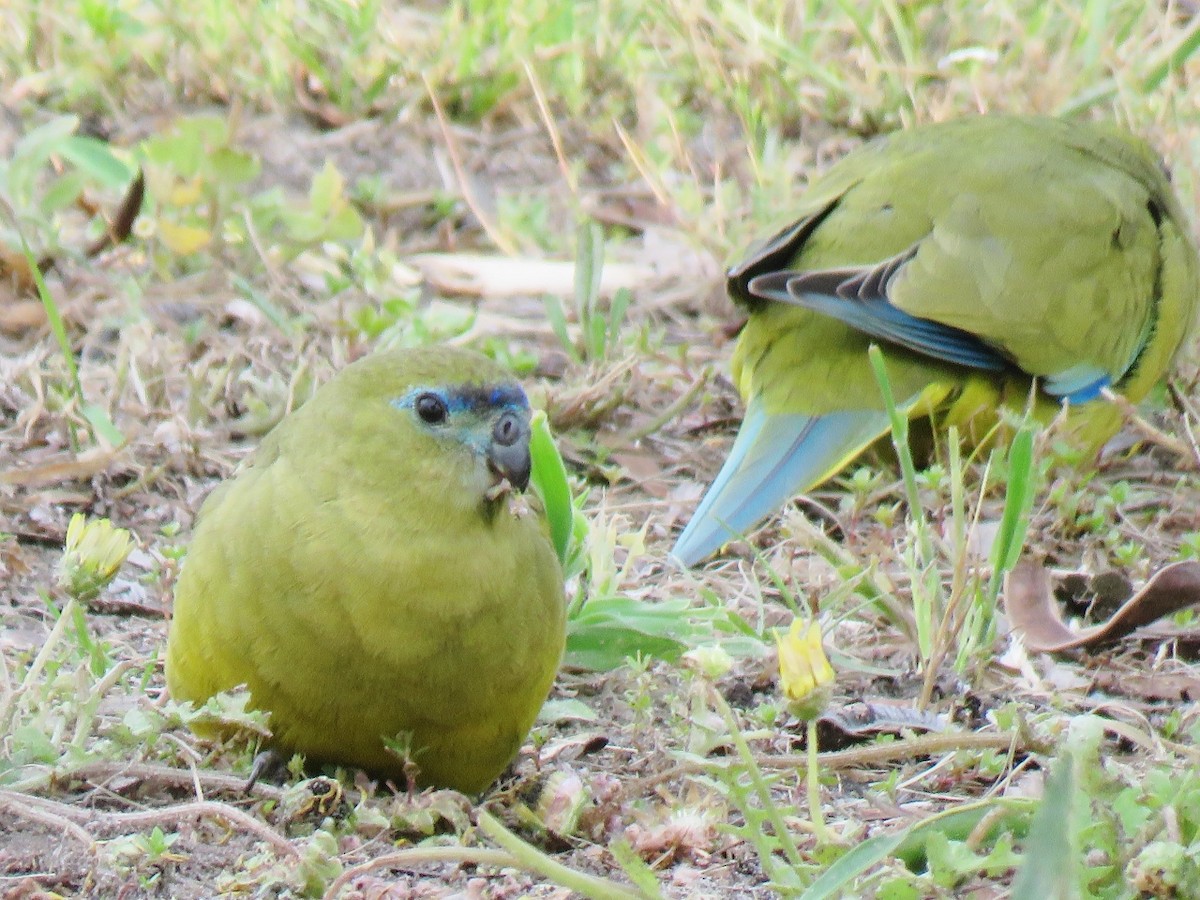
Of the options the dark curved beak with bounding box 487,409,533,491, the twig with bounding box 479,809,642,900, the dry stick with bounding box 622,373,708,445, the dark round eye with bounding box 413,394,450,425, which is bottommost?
the dry stick with bounding box 622,373,708,445

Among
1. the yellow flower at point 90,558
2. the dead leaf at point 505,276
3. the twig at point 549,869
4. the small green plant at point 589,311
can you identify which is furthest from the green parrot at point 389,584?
the dead leaf at point 505,276

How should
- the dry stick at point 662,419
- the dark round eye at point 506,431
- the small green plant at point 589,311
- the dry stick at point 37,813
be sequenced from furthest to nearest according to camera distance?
the small green plant at point 589,311
the dry stick at point 662,419
the dark round eye at point 506,431
the dry stick at point 37,813

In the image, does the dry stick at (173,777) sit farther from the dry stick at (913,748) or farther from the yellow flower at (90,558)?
the dry stick at (913,748)

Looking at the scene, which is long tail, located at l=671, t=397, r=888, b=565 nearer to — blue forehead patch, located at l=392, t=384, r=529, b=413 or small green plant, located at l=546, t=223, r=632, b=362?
small green plant, located at l=546, t=223, r=632, b=362

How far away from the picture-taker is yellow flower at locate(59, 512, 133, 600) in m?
2.26

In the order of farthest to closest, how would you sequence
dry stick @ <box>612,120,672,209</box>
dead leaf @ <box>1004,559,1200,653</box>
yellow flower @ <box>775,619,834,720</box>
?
dry stick @ <box>612,120,672,209</box> → dead leaf @ <box>1004,559,1200,653</box> → yellow flower @ <box>775,619,834,720</box>

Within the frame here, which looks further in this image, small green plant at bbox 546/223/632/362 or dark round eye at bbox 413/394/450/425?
small green plant at bbox 546/223/632/362

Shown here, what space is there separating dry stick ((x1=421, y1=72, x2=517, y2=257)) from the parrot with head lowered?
1073mm

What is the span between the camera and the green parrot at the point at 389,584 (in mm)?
2416

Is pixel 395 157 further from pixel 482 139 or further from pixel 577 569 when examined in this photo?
pixel 577 569

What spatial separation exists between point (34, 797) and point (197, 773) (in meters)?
0.22

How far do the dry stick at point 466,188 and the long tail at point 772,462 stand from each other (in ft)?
4.49

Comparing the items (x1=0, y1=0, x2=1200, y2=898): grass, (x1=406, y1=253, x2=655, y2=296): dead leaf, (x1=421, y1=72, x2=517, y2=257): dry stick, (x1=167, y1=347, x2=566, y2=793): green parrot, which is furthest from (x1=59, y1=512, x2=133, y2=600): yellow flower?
(x1=421, y1=72, x2=517, y2=257): dry stick

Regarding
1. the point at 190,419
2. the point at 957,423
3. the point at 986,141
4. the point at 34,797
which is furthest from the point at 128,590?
the point at 986,141
